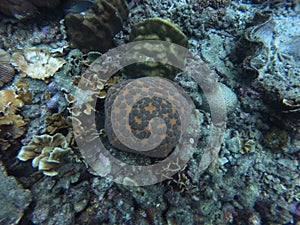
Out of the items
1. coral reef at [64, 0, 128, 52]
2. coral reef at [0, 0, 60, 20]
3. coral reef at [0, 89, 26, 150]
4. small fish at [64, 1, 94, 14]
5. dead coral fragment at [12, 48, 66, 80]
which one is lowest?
coral reef at [0, 89, 26, 150]

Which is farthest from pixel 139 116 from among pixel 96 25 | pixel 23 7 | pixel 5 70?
pixel 23 7

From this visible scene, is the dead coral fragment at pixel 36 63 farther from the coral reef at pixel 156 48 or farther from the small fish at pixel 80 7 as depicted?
the coral reef at pixel 156 48

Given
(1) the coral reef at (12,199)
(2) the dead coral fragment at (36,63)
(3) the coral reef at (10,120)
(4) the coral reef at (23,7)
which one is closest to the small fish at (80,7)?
(4) the coral reef at (23,7)

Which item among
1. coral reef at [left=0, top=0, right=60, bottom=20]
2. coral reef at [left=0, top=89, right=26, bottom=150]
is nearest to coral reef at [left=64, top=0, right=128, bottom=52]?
coral reef at [left=0, top=0, right=60, bottom=20]

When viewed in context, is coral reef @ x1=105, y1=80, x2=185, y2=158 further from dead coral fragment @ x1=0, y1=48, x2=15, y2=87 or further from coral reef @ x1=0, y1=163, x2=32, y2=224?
dead coral fragment @ x1=0, y1=48, x2=15, y2=87

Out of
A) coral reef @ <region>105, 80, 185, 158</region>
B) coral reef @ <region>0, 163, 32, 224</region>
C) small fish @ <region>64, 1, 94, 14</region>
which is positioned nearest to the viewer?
coral reef @ <region>0, 163, 32, 224</region>

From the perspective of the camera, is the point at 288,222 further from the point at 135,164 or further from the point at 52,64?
the point at 52,64

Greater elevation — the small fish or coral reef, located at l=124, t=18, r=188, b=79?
the small fish
